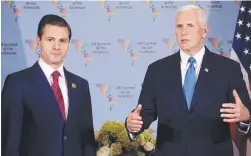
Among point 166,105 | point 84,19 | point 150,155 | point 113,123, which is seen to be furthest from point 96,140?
point 84,19

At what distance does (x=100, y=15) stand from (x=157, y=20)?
0.51 metres

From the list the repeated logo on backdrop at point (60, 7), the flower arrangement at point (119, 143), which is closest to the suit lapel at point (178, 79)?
the flower arrangement at point (119, 143)

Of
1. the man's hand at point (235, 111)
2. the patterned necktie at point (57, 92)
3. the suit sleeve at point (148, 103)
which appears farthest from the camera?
the patterned necktie at point (57, 92)

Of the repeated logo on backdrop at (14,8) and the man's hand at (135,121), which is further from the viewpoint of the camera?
the repeated logo on backdrop at (14,8)

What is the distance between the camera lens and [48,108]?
3.35 metres

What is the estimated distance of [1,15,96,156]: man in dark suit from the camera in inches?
129

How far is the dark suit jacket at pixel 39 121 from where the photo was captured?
328 cm

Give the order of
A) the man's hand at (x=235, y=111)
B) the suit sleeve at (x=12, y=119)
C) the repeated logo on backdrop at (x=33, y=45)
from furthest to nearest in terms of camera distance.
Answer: the repeated logo on backdrop at (x=33, y=45), the suit sleeve at (x=12, y=119), the man's hand at (x=235, y=111)

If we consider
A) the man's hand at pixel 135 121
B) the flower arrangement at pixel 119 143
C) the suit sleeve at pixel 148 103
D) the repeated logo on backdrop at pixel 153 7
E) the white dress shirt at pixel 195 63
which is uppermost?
the repeated logo on backdrop at pixel 153 7

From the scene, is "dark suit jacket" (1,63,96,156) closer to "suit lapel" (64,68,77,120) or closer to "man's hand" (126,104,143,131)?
"suit lapel" (64,68,77,120)

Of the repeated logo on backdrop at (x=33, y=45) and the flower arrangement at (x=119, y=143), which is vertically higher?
the repeated logo on backdrop at (x=33, y=45)

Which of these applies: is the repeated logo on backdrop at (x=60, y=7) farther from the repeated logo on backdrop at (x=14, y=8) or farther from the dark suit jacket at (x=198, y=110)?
the dark suit jacket at (x=198, y=110)

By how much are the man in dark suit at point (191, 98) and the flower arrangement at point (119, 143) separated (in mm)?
357

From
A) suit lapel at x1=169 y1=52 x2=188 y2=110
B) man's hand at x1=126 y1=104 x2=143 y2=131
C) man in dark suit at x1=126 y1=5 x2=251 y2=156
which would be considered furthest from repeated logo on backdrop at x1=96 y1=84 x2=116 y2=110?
man's hand at x1=126 y1=104 x2=143 y2=131
